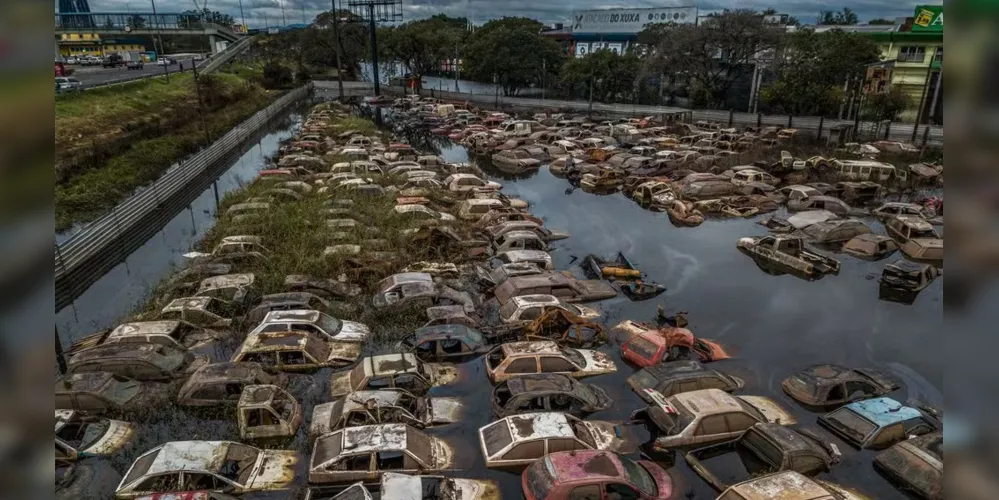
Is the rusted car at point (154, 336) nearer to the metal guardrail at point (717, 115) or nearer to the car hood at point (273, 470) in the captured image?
the car hood at point (273, 470)

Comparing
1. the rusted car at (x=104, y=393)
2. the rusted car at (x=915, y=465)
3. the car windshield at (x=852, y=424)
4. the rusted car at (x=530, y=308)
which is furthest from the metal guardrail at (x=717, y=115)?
the rusted car at (x=104, y=393)

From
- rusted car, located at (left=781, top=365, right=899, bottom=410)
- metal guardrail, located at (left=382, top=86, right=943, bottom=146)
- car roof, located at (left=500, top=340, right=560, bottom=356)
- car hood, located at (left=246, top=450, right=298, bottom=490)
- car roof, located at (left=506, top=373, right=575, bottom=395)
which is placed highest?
metal guardrail, located at (left=382, top=86, right=943, bottom=146)

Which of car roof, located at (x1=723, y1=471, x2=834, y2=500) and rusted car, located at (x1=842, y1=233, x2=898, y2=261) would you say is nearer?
car roof, located at (x1=723, y1=471, x2=834, y2=500)

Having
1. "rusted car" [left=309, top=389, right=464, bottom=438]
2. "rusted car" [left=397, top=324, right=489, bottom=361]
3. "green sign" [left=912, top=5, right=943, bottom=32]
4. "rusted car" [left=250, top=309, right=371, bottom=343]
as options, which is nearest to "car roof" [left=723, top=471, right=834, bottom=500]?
"rusted car" [left=309, top=389, right=464, bottom=438]

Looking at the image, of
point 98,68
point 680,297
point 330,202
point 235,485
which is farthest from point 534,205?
point 98,68

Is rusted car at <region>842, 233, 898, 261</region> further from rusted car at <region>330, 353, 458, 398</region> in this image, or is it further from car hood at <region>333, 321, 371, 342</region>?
car hood at <region>333, 321, 371, 342</region>

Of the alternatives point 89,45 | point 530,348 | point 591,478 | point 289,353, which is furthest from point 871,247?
point 89,45
